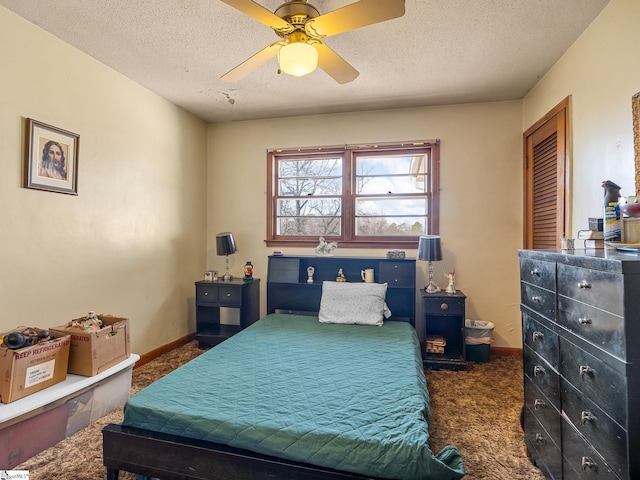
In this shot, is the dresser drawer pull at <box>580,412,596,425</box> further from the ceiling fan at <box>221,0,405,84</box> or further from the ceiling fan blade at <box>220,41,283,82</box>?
the ceiling fan blade at <box>220,41,283,82</box>

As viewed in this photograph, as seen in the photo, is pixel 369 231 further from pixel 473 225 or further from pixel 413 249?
pixel 473 225

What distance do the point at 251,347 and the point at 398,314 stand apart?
175 cm

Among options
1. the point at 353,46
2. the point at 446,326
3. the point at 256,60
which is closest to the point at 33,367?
the point at 256,60

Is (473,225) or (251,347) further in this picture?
(473,225)

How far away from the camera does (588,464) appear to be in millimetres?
1207

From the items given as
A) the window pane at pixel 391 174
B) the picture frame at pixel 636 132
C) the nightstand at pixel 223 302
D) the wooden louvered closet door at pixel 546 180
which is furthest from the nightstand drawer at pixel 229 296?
the picture frame at pixel 636 132

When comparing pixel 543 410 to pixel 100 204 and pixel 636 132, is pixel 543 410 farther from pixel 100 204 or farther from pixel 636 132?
pixel 100 204

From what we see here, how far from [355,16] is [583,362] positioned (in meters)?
1.82

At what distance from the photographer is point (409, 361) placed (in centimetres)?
220

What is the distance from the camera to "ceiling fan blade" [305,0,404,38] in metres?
1.55

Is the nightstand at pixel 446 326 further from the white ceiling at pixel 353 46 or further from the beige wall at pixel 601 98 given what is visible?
the white ceiling at pixel 353 46

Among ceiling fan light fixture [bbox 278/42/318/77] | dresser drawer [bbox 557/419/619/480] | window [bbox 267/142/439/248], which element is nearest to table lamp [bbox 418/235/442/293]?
window [bbox 267/142/439/248]

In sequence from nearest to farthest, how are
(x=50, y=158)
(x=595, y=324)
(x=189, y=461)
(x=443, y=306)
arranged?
→ (x=595, y=324) → (x=189, y=461) → (x=50, y=158) → (x=443, y=306)

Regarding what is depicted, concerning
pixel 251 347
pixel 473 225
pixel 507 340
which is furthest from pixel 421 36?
pixel 507 340
